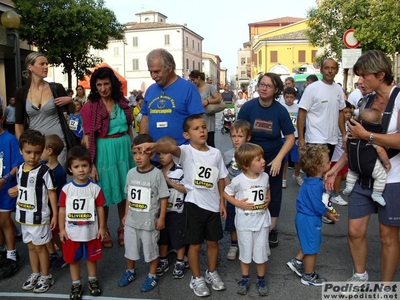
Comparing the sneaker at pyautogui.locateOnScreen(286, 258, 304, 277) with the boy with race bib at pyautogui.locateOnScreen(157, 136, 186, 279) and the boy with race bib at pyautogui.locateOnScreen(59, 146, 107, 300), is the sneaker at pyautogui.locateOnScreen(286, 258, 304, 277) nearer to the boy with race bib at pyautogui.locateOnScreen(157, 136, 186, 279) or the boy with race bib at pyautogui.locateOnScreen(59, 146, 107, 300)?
the boy with race bib at pyautogui.locateOnScreen(157, 136, 186, 279)

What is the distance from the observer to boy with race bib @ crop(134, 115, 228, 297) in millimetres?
3812

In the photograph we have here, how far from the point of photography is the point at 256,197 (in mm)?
3781

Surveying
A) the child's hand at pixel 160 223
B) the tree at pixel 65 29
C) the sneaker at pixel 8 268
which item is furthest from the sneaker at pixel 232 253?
the tree at pixel 65 29

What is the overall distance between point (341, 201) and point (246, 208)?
3.72 m

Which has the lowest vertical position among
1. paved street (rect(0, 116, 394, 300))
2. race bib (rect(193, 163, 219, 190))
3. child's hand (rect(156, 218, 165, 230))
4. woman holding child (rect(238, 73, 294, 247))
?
paved street (rect(0, 116, 394, 300))

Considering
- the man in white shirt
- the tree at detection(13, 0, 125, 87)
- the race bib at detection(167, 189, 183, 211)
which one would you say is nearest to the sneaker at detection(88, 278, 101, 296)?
the race bib at detection(167, 189, 183, 211)

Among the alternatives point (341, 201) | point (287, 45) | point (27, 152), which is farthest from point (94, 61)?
point (287, 45)

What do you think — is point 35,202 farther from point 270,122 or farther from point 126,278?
point 270,122

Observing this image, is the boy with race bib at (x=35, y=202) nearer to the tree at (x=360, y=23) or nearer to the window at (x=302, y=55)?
the tree at (x=360, y=23)

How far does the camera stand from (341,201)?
6930mm

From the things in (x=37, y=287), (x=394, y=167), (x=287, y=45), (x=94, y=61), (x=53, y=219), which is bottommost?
(x=37, y=287)

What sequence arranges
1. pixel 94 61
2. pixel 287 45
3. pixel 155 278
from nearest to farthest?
1. pixel 155 278
2. pixel 94 61
3. pixel 287 45

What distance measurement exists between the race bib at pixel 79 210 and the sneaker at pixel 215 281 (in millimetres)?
1182

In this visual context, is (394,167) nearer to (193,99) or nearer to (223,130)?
(193,99)
